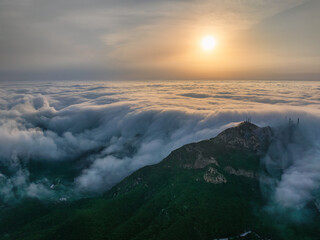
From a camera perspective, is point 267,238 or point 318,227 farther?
point 318,227

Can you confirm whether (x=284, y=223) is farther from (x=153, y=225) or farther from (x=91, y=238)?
(x=91, y=238)

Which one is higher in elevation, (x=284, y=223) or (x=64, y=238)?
(x=284, y=223)

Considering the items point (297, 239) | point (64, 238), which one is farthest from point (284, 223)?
point (64, 238)

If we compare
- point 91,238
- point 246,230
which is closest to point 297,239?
point 246,230

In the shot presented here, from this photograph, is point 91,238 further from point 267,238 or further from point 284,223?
point 284,223

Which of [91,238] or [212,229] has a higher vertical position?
[212,229]

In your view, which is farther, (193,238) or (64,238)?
(64,238)

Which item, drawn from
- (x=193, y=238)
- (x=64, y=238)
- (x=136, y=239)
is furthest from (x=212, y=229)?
(x=64, y=238)

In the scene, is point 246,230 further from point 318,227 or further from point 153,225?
point 153,225
